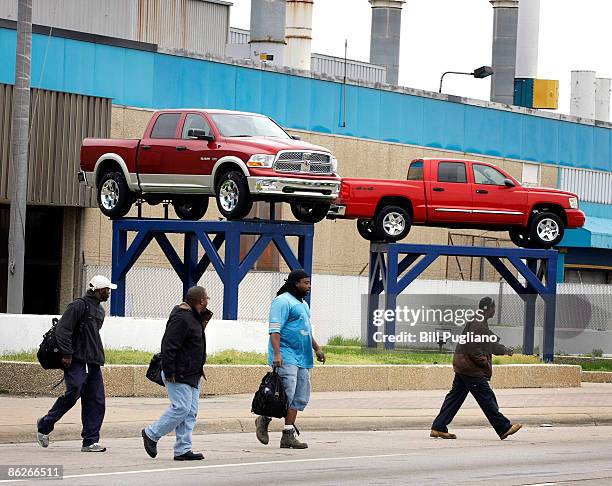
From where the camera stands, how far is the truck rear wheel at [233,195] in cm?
2536

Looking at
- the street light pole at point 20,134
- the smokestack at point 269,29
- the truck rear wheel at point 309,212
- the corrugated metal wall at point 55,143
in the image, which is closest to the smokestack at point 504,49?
the smokestack at point 269,29

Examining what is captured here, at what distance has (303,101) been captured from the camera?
136ft

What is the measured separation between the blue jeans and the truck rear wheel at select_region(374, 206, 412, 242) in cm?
1708

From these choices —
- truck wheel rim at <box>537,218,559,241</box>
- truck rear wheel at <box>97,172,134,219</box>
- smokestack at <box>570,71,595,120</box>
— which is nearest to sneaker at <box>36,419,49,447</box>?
truck rear wheel at <box>97,172,134,219</box>

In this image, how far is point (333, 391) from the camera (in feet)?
80.0

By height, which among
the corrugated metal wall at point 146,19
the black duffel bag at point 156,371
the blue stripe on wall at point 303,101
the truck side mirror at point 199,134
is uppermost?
the corrugated metal wall at point 146,19

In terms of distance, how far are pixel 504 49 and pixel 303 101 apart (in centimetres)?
2011

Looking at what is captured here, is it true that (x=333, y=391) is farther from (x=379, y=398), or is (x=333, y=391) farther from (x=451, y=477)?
(x=451, y=477)

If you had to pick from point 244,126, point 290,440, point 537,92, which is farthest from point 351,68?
point 290,440

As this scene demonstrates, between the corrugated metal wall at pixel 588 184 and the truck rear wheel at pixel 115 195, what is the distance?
25801 millimetres

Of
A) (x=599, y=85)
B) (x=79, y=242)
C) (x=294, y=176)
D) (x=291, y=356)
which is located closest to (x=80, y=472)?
(x=291, y=356)

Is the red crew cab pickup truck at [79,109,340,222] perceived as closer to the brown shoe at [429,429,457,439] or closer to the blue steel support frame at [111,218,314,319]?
the blue steel support frame at [111,218,314,319]

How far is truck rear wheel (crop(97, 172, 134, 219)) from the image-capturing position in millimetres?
27422

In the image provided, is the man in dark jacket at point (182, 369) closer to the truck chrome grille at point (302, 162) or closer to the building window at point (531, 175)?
the truck chrome grille at point (302, 162)
